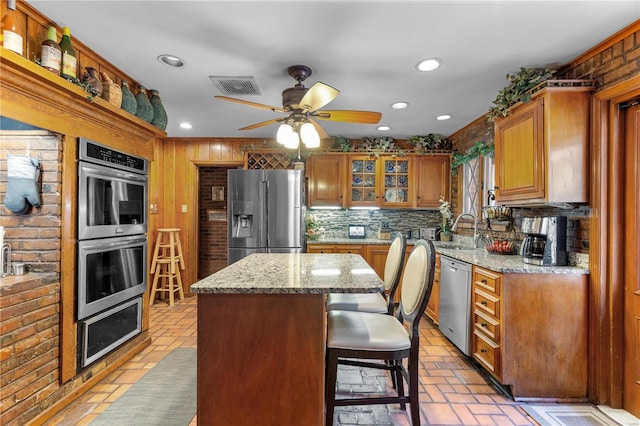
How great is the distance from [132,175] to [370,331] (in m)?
2.24

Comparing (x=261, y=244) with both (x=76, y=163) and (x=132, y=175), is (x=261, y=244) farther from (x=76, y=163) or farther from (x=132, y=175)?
(x=76, y=163)

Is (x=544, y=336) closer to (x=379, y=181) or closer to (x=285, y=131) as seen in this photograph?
(x=285, y=131)

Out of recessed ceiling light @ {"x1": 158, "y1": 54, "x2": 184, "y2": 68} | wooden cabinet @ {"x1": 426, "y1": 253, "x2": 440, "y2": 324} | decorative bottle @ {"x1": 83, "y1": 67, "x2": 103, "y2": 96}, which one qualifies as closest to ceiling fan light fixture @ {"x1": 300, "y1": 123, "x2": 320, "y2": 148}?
recessed ceiling light @ {"x1": 158, "y1": 54, "x2": 184, "y2": 68}

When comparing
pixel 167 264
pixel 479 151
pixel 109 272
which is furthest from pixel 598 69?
pixel 167 264

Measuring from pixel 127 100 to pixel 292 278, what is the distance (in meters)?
2.01

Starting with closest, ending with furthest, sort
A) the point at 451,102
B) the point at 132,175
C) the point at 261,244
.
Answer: the point at 132,175, the point at 451,102, the point at 261,244

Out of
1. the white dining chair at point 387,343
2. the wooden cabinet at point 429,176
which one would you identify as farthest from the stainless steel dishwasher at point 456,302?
the wooden cabinet at point 429,176

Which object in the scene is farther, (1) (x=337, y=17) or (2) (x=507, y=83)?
(2) (x=507, y=83)

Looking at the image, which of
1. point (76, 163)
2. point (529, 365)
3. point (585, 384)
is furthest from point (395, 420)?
point (76, 163)

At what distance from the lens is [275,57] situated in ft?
7.16

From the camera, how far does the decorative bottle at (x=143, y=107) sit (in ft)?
8.49

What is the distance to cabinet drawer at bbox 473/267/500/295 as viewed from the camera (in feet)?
7.12

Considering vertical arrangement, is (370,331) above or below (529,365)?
above

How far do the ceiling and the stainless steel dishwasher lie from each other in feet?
5.27
